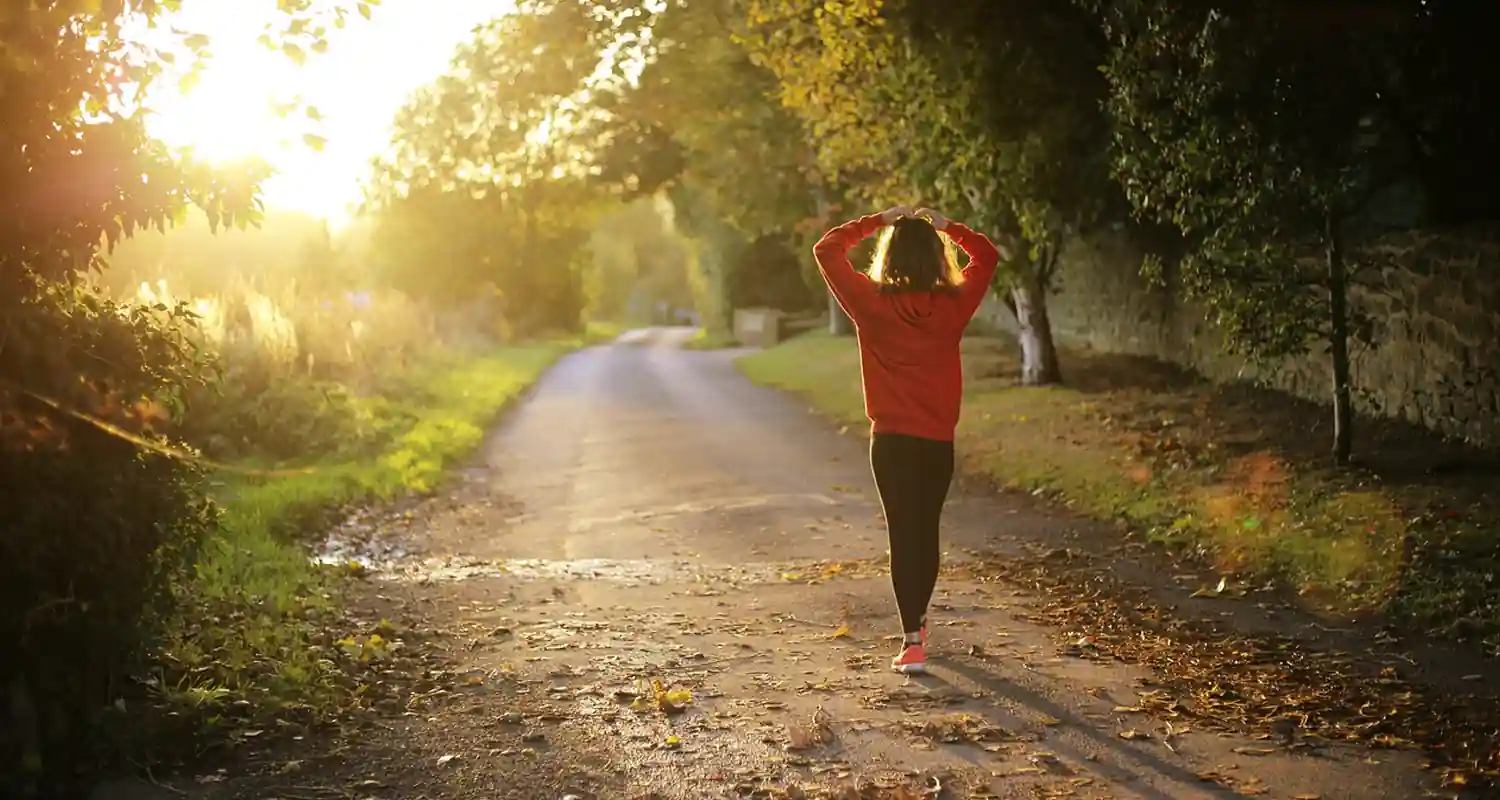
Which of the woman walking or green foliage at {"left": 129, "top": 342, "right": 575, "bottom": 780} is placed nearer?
green foliage at {"left": 129, "top": 342, "right": 575, "bottom": 780}

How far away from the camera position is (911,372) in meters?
6.27

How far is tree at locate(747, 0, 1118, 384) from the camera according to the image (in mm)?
15219

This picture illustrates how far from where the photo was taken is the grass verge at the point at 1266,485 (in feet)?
24.8

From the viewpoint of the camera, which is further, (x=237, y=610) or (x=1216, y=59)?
(x=1216, y=59)

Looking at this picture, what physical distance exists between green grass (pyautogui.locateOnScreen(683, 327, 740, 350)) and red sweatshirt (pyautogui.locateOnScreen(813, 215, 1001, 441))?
40228mm

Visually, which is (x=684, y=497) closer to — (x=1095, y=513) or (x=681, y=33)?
(x=1095, y=513)

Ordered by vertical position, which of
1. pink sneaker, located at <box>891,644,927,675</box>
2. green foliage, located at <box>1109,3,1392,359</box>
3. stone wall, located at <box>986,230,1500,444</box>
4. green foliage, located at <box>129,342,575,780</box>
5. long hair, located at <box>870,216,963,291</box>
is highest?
green foliage, located at <box>1109,3,1392,359</box>

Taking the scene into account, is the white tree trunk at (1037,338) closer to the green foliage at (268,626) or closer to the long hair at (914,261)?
the green foliage at (268,626)

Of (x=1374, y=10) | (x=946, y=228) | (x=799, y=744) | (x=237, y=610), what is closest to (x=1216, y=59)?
(x=1374, y=10)

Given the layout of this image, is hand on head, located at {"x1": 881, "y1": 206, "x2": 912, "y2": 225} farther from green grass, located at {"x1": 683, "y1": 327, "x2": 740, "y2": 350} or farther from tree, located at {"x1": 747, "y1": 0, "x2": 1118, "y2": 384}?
green grass, located at {"x1": 683, "y1": 327, "x2": 740, "y2": 350}

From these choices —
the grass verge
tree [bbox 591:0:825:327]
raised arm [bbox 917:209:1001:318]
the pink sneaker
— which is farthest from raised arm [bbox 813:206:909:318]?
tree [bbox 591:0:825:327]

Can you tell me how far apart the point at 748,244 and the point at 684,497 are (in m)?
34.7

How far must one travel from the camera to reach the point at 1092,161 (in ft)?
52.0

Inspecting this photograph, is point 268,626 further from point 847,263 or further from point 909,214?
point 909,214
